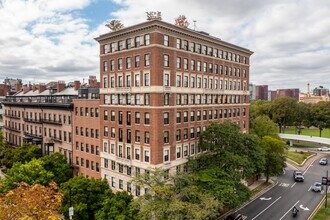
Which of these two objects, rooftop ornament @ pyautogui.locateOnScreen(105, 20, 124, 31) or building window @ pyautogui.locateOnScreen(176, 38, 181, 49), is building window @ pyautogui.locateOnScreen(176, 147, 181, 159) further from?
rooftop ornament @ pyautogui.locateOnScreen(105, 20, 124, 31)

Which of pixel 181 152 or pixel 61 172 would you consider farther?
pixel 61 172

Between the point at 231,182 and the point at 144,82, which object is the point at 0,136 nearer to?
the point at 144,82

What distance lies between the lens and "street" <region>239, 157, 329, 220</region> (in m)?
39.9

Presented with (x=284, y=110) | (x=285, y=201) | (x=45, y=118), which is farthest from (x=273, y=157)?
(x=284, y=110)

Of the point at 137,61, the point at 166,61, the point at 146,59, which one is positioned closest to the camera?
the point at 146,59

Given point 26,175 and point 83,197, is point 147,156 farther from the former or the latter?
point 26,175

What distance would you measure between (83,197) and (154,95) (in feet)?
54.6

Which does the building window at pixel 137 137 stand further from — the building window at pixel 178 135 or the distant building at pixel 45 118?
the distant building at pixel 45 118

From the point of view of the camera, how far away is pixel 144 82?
3759 cm

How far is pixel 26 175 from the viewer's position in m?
37.6

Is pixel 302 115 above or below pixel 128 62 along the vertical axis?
below

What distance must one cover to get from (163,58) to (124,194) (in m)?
19.5

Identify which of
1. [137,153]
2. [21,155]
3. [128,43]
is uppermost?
[128,43]

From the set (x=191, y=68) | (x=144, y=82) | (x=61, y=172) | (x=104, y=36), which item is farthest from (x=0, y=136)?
(x=191, y=68)
